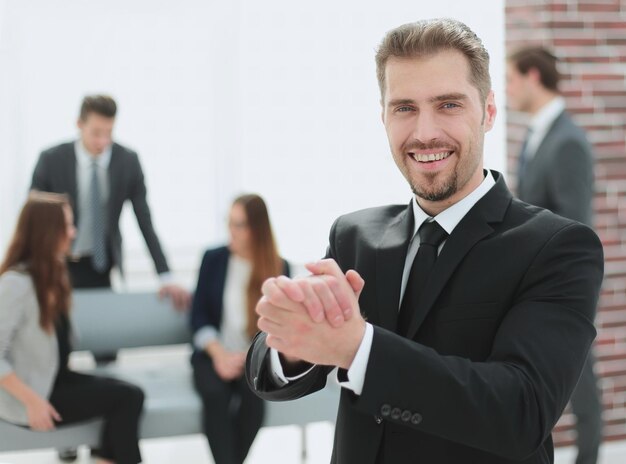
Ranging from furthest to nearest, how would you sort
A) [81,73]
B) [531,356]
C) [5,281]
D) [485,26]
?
1. [81,73]
2. [485,26]
3. [5,281]
4. [531,356]

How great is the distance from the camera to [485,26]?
469cm

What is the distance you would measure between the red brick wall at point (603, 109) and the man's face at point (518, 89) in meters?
0.23

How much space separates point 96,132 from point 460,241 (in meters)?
3.17

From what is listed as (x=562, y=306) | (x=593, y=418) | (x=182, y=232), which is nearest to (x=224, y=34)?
(x=182, y=232)

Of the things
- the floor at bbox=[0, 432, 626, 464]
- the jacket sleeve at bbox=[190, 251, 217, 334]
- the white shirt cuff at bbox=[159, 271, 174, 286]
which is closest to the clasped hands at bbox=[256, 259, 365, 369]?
the jacket sleeve at bbox=[190, 251, 217, 334]

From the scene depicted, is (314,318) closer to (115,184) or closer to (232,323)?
(232,323)

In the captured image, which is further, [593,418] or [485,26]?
[485,26]

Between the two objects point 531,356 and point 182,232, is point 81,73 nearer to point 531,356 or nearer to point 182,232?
point 182,232

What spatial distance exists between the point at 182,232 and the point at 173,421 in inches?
102

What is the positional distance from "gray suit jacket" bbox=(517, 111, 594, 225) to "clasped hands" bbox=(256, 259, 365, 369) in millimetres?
2602

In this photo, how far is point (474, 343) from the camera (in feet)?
3.95

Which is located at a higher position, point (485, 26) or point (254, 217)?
point (485, 26)

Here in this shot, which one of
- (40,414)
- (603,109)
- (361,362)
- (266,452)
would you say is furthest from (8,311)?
(603,109)

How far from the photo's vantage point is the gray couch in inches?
136
